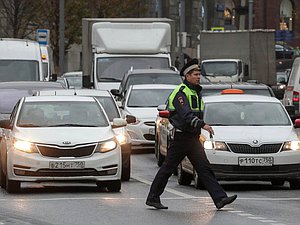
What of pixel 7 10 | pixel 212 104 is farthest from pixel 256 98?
pixel 7 10

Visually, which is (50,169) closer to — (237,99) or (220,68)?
(237,99)

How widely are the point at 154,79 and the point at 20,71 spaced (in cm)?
338

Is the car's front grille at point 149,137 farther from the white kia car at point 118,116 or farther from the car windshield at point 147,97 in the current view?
the white kia car at point 118,116

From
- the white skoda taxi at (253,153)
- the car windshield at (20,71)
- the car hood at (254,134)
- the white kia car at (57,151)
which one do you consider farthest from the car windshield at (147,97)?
the white kia car at (57,151)

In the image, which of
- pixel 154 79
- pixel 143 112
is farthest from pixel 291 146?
pixel 154 79

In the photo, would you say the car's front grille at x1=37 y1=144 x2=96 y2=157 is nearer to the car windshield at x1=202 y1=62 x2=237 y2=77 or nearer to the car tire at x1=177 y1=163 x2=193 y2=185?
the car tire at x1=177 y1=163 x2=193 y2=185

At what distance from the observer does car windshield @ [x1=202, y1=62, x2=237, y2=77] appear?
52.7 m

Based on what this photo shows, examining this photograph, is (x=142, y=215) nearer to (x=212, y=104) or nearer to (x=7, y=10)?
(x=212, y=104)

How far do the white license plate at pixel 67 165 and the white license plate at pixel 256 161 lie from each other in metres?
2.30

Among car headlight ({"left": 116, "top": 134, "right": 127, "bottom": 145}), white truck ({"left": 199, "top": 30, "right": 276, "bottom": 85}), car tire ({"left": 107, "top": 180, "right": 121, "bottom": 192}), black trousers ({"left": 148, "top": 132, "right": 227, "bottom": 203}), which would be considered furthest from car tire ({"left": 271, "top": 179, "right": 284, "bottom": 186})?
white truck ({"left": 199, "top": 30, "right": 276, "bottom": 85})

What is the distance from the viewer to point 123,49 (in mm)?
36875

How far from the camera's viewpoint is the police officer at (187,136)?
50.3 ft

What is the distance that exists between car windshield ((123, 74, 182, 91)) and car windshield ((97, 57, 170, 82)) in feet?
11.2

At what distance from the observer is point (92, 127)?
18234 mm
